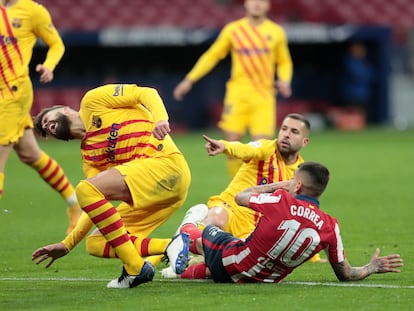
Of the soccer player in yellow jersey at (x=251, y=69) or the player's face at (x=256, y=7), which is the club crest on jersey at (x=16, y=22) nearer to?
the soccer player in yellow jersey at (x=251, y=69)

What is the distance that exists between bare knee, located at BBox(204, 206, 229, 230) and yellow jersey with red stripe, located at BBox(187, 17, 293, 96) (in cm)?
484

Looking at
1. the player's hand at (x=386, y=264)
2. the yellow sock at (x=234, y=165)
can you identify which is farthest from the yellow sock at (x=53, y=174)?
the player's hand at (x=386, y=264)

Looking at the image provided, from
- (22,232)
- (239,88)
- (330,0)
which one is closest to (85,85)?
(330,0)

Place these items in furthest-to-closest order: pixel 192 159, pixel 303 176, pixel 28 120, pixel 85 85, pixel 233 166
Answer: pixel 85 85 → pixel 192 159 → pixel 233 166 → pixel 28 120 → pixel 303 176

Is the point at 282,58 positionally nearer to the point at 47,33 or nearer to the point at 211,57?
the point at 211,57

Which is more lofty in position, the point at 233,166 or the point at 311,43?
the point at 233,166

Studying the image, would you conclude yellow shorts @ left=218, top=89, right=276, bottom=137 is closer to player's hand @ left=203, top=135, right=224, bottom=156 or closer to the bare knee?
the bare knee

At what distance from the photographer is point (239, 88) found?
13.5m

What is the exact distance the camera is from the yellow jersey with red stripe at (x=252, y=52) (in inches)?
528

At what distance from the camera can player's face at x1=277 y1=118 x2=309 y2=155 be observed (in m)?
8.61

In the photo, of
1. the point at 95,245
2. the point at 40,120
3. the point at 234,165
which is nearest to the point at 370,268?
the point at 95,245

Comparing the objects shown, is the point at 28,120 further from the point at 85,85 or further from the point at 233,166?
the point at 85,85

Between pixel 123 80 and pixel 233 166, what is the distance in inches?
537

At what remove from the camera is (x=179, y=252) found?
23.9ft
